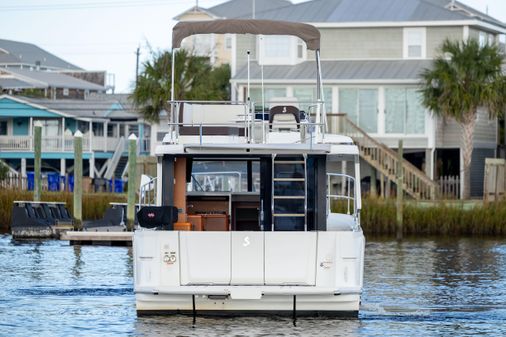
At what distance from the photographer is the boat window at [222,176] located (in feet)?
76.8

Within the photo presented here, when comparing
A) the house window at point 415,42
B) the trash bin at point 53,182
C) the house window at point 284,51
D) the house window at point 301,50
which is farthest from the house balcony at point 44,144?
the house window at point 415,42

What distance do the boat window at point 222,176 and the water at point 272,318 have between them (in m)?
2.58

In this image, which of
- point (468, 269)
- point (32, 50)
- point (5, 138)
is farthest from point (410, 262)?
point (32, 50)

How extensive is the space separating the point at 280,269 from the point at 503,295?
7.86m

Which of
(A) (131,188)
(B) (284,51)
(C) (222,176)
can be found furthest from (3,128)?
(C) (222,176)

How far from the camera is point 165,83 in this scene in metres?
58.2

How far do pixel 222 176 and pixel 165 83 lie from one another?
3453 cm

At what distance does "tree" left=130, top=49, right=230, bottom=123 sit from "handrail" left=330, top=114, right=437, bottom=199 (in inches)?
341

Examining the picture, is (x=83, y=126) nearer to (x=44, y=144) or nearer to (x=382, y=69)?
(x=44, y=144)

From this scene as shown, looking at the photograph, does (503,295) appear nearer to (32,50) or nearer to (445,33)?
(445,33)

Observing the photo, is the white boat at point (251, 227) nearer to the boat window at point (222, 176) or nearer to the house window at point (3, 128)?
the boat window at point (222, 176)

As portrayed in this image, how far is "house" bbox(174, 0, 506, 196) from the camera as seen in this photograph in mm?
53812

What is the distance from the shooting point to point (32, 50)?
128m

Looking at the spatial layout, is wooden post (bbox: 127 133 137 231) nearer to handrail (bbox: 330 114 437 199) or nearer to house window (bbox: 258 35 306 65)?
handrail (bbox: 330 114 437 199)
